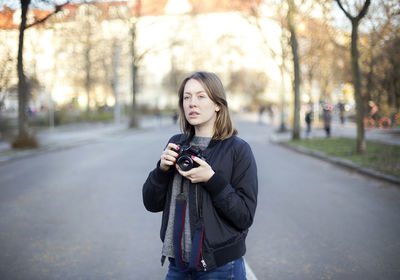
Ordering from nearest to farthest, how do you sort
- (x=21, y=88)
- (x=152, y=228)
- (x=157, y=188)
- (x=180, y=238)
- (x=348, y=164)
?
(x=180, y=238) < (x=157, y=188) < (x=152, y=228) < (x=348, y=164) < (x=21, y=88)

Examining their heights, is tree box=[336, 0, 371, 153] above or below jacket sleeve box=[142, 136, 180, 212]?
above

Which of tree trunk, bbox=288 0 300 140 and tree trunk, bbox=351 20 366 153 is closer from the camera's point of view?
tree trunk, bbox=351 20 366 153

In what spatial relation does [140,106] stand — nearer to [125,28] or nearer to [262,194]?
[125,28]

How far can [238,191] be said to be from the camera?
2.16 metres

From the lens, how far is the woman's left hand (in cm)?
196

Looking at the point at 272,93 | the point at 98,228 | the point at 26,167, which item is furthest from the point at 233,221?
the point at 272,93

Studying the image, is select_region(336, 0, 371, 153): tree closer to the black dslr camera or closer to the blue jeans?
the blue jeans

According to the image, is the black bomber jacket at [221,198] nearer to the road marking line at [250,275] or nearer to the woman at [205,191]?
the woman at [205,191]

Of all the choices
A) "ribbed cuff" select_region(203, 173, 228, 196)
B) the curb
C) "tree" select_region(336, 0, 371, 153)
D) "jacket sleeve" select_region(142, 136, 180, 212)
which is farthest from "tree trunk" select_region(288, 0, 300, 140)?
"ribbed cuff" select_region(203, 173, 228, 196)

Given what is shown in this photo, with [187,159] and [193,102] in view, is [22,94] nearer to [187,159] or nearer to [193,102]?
[193,102]

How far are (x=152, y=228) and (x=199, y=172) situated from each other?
4.12 m

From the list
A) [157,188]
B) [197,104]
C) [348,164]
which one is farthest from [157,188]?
[348,164]

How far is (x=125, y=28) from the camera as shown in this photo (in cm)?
3403

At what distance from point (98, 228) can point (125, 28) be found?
99.6 ft
